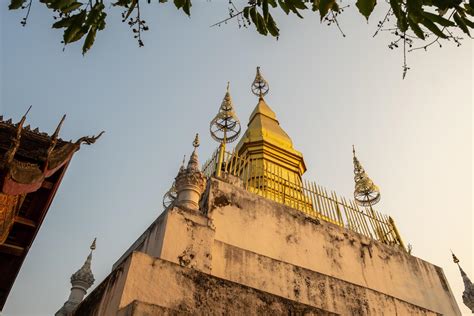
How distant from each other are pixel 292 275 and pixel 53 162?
4.34 metres

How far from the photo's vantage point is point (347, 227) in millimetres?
9398

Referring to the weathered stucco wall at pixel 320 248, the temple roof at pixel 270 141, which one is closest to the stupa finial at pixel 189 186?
the weathered stucco wall at pixel 320 248

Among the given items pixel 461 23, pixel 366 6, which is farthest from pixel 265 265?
pixel 366 6

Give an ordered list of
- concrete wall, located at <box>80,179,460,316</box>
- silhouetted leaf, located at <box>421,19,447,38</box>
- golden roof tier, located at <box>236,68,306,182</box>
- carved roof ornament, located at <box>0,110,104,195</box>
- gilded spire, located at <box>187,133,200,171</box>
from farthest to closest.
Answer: golden roof tier, located at <box>236,68,306,182</box>, gilded spire, located at <box>187,133,200,171</box>, carved roof ornament, located at <box>0,110,104,195</box>, concrete wall, located at <box>80,179,460,316</box>, silhouetted leaf, located at <box>421,19,447,38</box>

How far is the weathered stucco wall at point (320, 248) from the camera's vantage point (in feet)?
24.3

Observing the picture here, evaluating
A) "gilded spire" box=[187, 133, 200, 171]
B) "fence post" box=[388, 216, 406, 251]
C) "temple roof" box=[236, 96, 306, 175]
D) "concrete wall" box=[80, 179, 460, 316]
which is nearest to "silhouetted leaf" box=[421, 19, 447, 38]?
"concrete wall" box=[80, 179, 460, 316]

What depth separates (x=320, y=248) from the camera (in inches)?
316

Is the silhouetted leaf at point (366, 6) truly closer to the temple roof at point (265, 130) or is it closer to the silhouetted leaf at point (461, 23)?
the silhouetted leaf at point (461, 23)

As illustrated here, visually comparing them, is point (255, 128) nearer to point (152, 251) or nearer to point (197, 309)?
point (152, 251)

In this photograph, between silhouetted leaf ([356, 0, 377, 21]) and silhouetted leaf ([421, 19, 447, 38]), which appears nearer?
silhouetted leaf ([356, 0, 377, 21])

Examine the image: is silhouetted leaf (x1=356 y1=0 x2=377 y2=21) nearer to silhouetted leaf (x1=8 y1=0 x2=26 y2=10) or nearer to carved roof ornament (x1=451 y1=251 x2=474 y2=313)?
silhouetted leaf (x1=8 y1=0 x2=26 y2=10)

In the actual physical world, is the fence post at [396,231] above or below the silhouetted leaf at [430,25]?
above

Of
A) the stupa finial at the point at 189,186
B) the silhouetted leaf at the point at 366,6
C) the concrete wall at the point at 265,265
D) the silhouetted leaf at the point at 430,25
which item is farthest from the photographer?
the stupa finial at the point at 189,186

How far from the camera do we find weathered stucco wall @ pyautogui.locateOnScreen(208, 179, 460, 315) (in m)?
7.41
